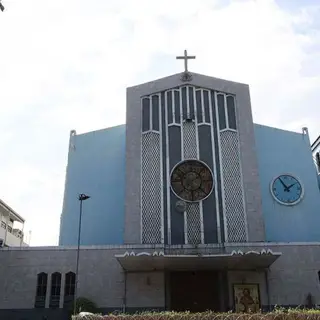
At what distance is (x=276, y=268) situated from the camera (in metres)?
24.2

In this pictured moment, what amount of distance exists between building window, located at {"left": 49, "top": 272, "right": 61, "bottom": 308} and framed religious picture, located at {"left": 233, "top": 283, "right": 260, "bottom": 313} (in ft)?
32.5

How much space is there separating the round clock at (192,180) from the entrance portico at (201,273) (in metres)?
4.48

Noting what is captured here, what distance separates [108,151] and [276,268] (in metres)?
14.2

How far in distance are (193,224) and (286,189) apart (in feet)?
25.6

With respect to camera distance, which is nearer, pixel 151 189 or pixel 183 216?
pixel 183 216

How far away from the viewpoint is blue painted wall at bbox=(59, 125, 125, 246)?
95.0 feet

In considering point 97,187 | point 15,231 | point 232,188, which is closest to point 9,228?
point 15,231

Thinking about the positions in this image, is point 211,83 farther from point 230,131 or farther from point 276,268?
point 276,268

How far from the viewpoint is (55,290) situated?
2416 cm

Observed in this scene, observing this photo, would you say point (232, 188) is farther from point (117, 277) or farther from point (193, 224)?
point (117, 277)

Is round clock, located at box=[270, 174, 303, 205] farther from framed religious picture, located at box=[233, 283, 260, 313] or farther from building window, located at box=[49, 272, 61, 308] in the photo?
building window, located at box=[49, 272, 61, 308]

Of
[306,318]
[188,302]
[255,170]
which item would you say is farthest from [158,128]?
[306,318]

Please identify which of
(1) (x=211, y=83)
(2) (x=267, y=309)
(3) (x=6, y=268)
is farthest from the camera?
(1) (x=211, y=83)

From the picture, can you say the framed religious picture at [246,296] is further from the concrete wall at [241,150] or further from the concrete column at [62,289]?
the concrete column at [62,289]
